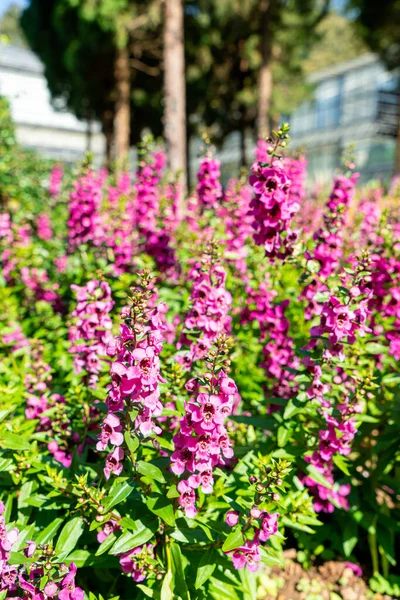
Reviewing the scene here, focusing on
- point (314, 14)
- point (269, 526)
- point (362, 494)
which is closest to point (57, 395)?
point (269, 526)

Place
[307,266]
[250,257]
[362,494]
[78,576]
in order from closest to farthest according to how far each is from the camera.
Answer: [78,576] → [307,266] → [362,494] → [250,257]

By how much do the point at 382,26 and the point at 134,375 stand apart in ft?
61.3

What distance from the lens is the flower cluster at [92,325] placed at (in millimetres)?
2553

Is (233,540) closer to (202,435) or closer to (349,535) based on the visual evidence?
(202,435)

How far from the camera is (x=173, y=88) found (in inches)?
430

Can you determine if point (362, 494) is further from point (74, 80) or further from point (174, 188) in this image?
point (74, 80)

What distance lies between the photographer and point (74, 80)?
18.1m

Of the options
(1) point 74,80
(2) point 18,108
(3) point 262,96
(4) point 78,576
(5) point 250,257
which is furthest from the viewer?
(2) point 18,108

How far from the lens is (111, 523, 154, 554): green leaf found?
1.89 m

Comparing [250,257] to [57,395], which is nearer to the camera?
[57,395]

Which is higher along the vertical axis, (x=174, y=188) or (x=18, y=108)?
(x=18, y=108)

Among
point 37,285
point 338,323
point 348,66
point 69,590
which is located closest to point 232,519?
point 69,590

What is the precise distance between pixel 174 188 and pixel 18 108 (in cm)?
3758

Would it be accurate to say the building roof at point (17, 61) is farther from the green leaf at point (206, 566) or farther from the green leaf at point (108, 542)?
the green leaf at point (206, 566)
